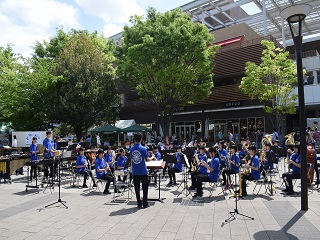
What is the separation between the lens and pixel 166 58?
80.8ft

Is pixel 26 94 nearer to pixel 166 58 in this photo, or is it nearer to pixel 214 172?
pixel 166 58

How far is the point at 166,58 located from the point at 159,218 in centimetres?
1922

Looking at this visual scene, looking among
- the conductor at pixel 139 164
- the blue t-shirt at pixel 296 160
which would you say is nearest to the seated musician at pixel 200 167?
the conductor at pixel 139 164

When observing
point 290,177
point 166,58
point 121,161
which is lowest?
point 290,177

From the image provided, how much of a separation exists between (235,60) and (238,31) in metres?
6.03

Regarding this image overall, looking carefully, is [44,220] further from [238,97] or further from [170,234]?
[238,97]

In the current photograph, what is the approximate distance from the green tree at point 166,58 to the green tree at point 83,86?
3311mm

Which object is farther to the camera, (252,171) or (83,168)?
(83,168)

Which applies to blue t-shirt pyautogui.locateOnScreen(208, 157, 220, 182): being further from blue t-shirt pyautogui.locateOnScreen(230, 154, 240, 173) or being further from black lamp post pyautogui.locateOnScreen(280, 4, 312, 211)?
black lamp post pyautogui.locateOnScreen(280, 4, 312, 211)

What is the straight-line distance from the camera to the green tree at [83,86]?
27.8m

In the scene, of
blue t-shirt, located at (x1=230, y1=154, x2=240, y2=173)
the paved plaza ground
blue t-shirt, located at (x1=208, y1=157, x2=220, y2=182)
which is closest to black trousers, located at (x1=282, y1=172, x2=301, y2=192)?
the paved plaza ground

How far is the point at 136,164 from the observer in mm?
8305

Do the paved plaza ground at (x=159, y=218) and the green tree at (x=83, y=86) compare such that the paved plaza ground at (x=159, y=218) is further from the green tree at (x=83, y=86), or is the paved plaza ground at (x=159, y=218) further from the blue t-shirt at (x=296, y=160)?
the green tree at (x=83, y=86)

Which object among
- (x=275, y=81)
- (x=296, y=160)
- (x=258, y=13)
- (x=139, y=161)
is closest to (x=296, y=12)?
(x=296, y=160)
